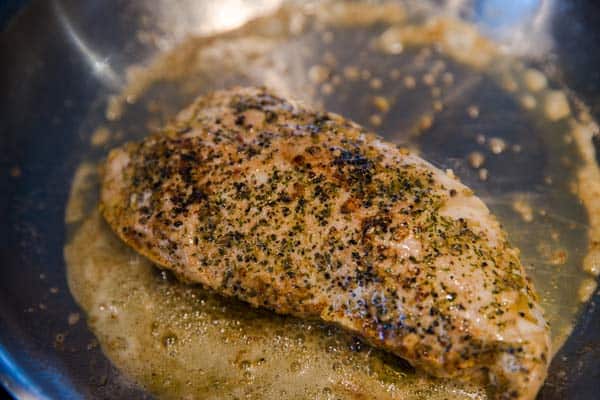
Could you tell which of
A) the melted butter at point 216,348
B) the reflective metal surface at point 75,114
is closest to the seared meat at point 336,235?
the melted butter at point 216,348

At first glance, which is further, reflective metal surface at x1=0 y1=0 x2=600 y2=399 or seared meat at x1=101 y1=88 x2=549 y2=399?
reflective metal surface at x1=0 y1=0 x2=600 y2=399

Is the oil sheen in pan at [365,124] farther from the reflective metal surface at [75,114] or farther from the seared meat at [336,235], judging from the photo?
the seared meat at [336,235]

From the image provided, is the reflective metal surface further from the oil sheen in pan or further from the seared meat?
the seared meat

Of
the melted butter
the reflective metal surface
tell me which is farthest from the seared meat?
the reflective metal surface

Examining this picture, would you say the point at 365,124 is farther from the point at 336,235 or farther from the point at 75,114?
the point at 75,114

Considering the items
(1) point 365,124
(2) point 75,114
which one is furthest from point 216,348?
(2) point 75,114
